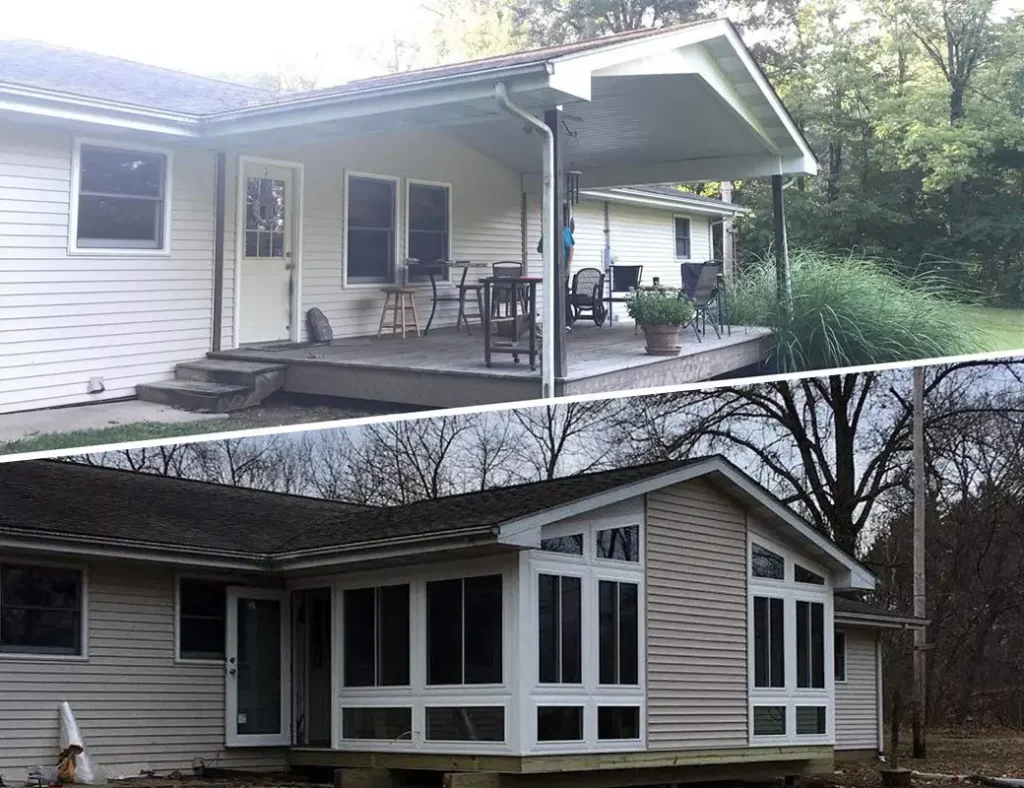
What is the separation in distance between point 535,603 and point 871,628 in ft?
24.9

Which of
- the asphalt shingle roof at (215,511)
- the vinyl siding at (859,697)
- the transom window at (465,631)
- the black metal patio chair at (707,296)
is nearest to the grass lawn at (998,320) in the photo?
the black metal patio chair at (707,296)

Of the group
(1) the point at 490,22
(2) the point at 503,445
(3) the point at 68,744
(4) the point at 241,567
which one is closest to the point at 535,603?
(4) the point at 241,567

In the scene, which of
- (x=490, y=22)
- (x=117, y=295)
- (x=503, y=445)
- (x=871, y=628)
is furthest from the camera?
(x=503, y=445)

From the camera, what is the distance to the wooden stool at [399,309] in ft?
36.8

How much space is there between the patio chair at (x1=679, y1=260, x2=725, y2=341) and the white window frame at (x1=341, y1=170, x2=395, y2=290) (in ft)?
9.20

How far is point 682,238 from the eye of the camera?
12.9 metres

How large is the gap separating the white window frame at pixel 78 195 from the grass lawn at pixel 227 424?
1.38m

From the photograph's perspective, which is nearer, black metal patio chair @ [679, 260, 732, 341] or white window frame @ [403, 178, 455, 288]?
black metal patio chair @ [679, 260, 732, 341]

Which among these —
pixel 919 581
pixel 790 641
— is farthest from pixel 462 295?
pixel 919 581

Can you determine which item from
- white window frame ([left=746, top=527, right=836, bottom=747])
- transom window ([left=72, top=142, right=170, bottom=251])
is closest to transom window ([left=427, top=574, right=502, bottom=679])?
white window frame ([left=746, top=527, right=836, bottom=747])

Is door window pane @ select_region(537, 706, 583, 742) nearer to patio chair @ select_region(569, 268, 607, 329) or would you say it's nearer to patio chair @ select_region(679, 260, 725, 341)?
patio chair @ select_region(679, 260, 725, 341)

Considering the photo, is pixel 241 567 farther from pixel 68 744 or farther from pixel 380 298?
pixel 380 298

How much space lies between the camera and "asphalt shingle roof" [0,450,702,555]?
933cm

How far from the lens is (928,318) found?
9359mm
